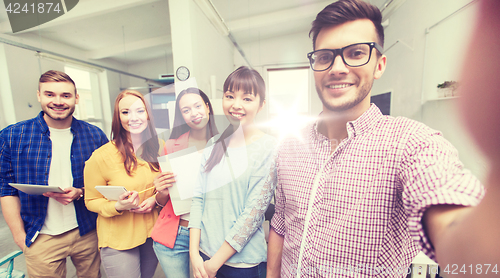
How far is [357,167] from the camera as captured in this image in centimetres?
34

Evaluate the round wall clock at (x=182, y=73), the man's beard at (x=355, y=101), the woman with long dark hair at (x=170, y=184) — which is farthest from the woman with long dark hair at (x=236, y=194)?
the round wall clock at (x=182, y=73)

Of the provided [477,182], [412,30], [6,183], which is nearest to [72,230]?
[6,183]

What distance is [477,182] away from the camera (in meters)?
0.20

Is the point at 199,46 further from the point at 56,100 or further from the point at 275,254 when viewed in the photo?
the point at 275,254

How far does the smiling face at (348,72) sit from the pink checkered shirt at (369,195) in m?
0.05

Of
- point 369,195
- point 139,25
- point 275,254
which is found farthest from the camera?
point 139,25

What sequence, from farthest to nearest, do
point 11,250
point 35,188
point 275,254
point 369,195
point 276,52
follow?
point 11,250
point 276,52
point 35,188
point 275,254
point 369,195

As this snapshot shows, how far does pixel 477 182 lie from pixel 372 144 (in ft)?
0.47

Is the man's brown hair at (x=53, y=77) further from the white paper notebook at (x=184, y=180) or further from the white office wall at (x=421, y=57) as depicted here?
the white office wall at (x=421, y=57)

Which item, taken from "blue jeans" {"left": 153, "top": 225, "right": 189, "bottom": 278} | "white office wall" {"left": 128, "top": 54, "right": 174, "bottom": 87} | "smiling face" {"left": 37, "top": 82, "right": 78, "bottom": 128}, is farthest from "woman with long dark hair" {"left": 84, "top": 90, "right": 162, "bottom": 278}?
"white office wall" {"left": 128, "top": 54, "right": 174, "bottom": 87}

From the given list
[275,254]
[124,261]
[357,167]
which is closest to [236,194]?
[275,254]

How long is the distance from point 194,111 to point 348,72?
0.55m

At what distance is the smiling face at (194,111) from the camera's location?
0.67m

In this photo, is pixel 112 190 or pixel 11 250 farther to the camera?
pixel 11 250
